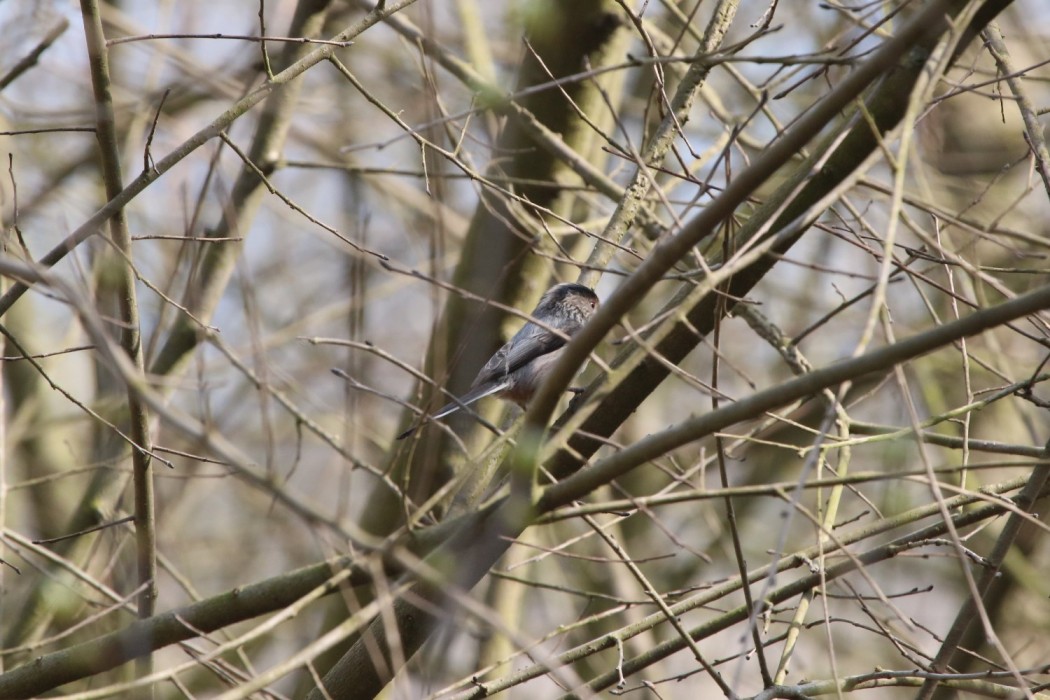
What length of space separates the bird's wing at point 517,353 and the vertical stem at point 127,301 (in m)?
2.16

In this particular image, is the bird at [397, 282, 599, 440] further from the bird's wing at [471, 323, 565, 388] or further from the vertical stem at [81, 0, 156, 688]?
the vertical stem at [81, 0, 156, 688]

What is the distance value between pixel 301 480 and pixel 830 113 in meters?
11.2

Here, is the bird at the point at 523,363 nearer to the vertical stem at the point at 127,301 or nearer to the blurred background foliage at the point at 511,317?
the blurred background foliage at the point at 511,317

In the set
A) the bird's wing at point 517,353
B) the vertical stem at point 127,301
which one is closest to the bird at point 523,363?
the bird's wing at point 517,353

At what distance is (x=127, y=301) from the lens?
10.6 ft

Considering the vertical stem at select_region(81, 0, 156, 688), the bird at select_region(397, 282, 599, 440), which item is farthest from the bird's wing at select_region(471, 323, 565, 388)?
the vertical stem at select_region(81, 0, 156, 688)

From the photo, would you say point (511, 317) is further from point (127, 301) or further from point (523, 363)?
point (127, 301)

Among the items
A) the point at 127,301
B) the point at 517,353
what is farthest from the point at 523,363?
the point at 127,301

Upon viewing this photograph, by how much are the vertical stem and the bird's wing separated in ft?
7.07

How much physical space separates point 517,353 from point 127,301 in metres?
2.65

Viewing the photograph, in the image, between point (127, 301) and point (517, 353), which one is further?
point (517, 353)

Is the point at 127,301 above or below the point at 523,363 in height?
below

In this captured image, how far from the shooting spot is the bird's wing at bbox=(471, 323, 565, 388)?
546 cm

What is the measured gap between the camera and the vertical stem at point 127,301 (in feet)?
10.1
